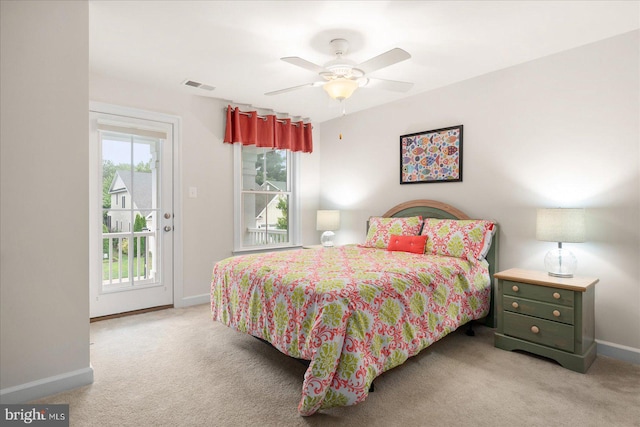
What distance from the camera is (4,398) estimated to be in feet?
6.27

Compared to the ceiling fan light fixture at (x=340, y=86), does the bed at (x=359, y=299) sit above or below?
below

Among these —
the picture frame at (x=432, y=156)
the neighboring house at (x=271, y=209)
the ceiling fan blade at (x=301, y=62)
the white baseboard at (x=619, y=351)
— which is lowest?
the white baseboard at (x=619, y=351)

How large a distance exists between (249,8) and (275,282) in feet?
5.95

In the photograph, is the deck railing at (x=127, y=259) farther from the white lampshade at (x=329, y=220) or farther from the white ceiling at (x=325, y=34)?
the white lampshade at (x=329, y=220)

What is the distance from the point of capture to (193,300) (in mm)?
4043

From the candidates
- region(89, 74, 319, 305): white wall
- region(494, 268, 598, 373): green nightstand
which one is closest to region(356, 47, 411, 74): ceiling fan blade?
region(494, 268, 598, 373): green nightstand

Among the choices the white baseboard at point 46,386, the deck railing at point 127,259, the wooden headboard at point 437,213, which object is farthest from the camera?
the deck railing at point 127,259

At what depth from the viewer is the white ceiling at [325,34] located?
226 cm

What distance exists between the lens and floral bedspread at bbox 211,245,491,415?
5.88 feet

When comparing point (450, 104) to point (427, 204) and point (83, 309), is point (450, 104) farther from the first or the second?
point (83, 309)

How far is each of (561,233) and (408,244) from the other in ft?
4.16

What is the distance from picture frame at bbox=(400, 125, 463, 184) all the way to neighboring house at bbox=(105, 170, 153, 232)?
2933 millimetres

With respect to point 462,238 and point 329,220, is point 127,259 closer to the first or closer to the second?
point 329,220

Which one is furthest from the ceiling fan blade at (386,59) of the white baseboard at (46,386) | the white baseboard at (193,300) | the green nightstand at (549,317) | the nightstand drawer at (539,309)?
the white baseboard at (193,300)
